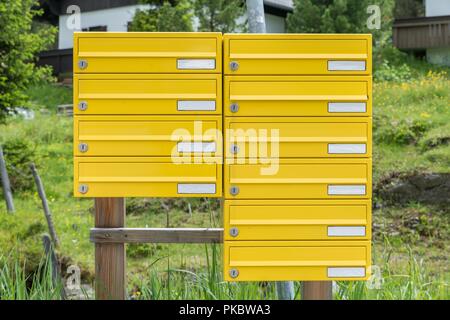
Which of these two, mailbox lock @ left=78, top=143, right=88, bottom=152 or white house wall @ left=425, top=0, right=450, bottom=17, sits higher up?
white house wall @ left=425, top=0, right=450, bottom=17

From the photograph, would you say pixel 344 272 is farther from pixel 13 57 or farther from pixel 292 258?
pixel 13 57

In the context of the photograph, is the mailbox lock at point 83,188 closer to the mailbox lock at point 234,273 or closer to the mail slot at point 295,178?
the mail slot at point 295,178

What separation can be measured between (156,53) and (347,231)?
103 centimetres

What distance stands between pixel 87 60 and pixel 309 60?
2.86 ft

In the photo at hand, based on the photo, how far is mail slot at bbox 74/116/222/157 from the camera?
3.10 metres

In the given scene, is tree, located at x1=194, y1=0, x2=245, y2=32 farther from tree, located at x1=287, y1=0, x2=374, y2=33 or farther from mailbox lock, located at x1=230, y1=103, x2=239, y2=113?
mailbox lock, located at x1=230, y1=103, x2=239, y2=113

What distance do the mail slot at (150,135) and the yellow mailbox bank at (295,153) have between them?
8 cm

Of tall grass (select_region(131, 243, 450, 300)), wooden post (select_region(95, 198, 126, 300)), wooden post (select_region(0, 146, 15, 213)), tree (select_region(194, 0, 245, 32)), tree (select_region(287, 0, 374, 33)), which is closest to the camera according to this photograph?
wooden post (select_region(95, 198, 126, 300))

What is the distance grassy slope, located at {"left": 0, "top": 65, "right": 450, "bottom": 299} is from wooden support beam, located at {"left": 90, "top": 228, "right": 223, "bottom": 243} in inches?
5.7

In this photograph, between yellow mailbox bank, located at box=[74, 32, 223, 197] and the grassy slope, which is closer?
yellow mailbox bank, located at box=[74, 32, 223, 197]

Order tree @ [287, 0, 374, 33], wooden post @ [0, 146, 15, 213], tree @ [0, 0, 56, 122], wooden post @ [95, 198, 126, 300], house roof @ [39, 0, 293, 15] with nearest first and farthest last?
wooden post @ [95, 198, 126, 300] → wooden post @ [0, 146, 15, 213] → tree @ [0, 0, 56, 122] → tree @ [287, 0, 374, 33] → house roof @ [39, 0, 293, 15]

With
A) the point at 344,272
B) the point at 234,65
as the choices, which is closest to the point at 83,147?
the point at 234,65

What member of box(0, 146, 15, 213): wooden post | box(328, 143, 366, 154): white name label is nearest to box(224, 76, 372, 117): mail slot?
box(328, 143, 366, 154): white name label

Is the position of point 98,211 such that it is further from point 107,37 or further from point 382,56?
point 382,56
